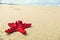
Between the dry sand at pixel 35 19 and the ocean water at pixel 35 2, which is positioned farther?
the ocean water at pixel 35 2

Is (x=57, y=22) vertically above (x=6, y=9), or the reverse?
(x=6, y=9)

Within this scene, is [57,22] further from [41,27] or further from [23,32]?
[23,32]

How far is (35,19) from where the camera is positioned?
152 cm

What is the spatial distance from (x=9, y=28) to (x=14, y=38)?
0.54 ft

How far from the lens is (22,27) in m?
1.27

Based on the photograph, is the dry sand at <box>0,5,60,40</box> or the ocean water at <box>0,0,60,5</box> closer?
the dry sand at <box>0,5,60,40</box>

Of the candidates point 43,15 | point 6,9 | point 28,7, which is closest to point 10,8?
point 6,9

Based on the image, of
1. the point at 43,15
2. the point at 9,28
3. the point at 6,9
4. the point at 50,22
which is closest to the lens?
the point at 9,28

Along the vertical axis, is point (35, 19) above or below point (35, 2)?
below

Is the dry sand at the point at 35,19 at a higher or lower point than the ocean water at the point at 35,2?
lower

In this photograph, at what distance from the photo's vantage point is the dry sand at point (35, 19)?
1.20m

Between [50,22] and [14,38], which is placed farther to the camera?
[50,22]

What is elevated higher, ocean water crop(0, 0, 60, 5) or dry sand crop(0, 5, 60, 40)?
ocean water crop(0, 0, 60, 5)

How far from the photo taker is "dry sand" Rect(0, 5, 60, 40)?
1199 mm
